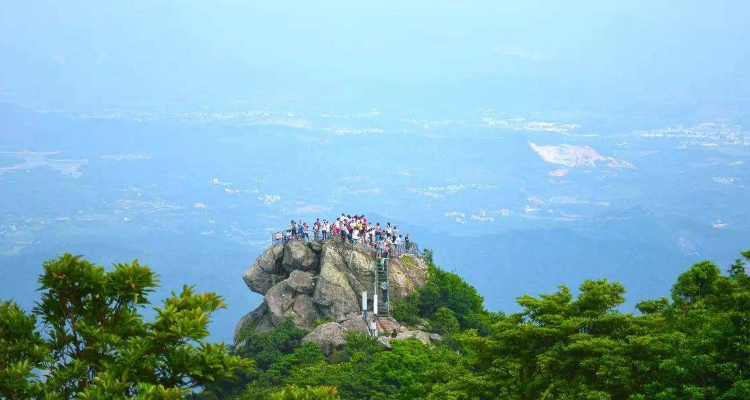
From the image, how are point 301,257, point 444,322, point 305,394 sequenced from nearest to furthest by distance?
point 305,394, point 444,322, point 301,257

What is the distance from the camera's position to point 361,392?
4688 cm

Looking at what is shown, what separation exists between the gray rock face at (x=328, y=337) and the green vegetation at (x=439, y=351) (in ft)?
4.09

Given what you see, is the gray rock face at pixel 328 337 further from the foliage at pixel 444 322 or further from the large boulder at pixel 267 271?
the large boulder at pixel 267 271

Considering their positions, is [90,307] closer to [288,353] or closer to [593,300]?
[593,300]

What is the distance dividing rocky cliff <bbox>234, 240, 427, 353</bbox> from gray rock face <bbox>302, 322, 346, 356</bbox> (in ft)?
0.38

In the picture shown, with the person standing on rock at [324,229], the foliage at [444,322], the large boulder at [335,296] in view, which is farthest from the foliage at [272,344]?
the foliage at [444,322]

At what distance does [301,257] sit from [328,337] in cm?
729

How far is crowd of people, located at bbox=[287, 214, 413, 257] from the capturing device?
Result: 63406 mm

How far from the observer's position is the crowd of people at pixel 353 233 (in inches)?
2496

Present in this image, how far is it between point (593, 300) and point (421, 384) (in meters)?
9.61

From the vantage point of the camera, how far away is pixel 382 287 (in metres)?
61.1

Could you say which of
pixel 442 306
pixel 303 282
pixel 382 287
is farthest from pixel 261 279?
pixel 442 306

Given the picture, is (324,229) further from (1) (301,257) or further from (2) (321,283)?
(2) (321,283)

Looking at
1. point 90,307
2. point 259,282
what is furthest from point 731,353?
point 259,282
